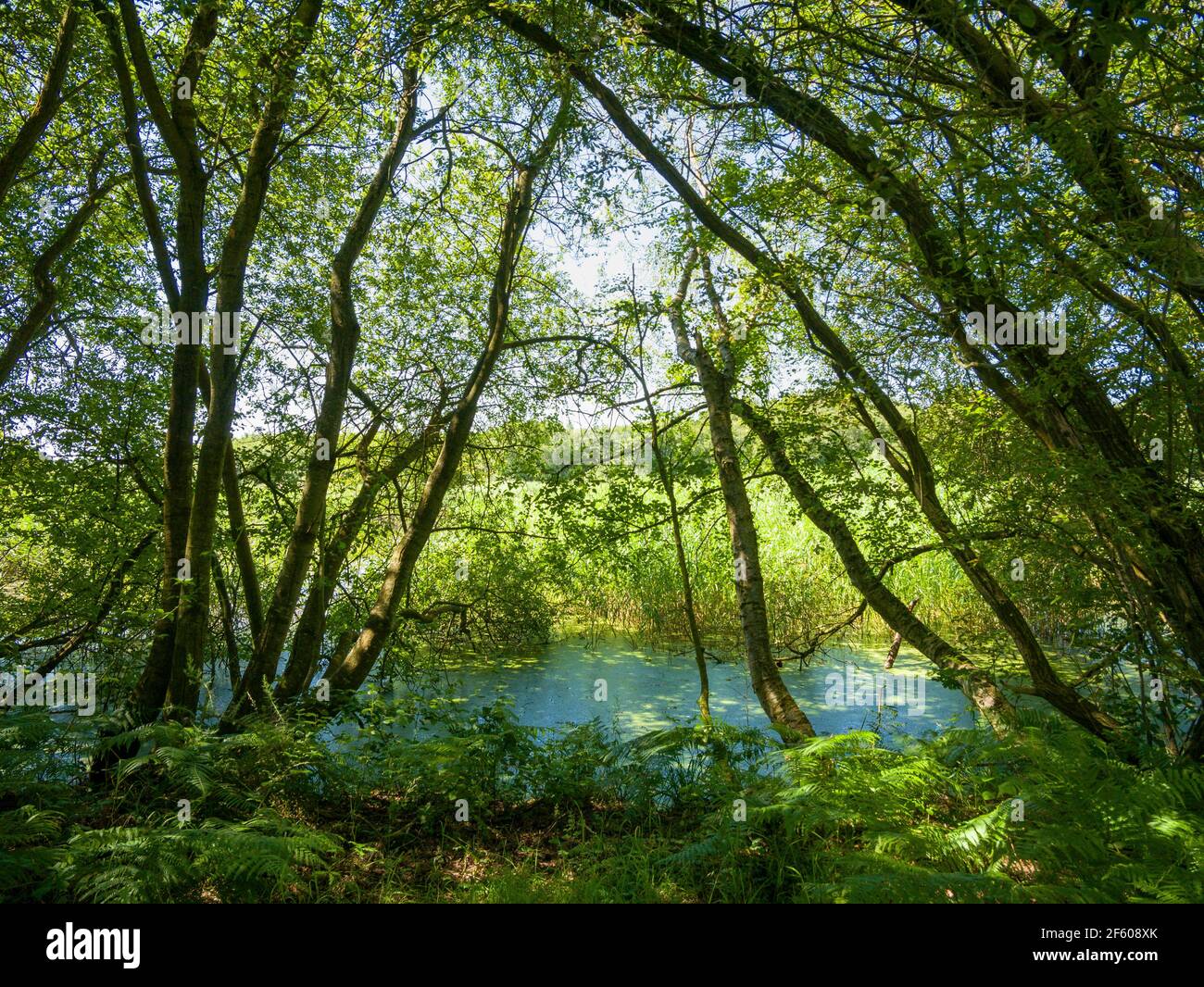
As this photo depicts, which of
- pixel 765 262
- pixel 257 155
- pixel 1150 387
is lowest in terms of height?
pixel 1150 387

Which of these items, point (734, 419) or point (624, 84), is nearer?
point (624, 84)

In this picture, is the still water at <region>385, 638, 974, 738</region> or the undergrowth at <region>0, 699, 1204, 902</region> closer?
the undergrowth at <region>0, 699, 1204, 902</region>

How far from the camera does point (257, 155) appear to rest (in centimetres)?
486

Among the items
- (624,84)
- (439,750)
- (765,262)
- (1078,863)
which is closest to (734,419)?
(765,262)

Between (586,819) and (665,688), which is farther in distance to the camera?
(665,688)

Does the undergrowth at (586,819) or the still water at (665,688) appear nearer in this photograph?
the undergrowth at (586,819)

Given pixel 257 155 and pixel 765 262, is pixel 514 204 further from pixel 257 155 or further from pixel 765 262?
pixel 765 262

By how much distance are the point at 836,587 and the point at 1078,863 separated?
6903 mm

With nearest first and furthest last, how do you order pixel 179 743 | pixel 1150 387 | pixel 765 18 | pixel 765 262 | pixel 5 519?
pixel 1150 387, pixel 765 18, pixel 179 743, pixel 765 262, pixel 5 519

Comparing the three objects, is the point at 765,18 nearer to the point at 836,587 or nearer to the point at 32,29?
the point at 32,29

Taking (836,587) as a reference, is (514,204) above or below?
above
